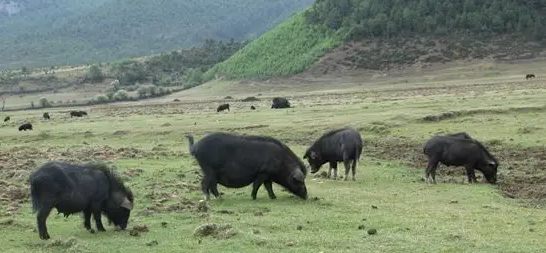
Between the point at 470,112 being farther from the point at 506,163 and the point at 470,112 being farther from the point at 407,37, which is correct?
the point at 407,37

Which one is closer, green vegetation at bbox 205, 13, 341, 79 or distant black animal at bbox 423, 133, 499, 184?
distant black animal at bbox 423, 133, 499, 184

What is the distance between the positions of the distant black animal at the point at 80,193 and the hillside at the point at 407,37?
93.2 meters

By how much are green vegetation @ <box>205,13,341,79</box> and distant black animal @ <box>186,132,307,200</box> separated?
93573 mm

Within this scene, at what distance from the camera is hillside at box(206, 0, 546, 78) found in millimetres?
109344

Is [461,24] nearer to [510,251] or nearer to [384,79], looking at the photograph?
[384,79]

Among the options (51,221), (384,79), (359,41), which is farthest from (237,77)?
(51,221)

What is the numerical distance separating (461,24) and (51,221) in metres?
105

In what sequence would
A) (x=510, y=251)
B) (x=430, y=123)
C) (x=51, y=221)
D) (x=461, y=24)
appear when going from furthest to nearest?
(x=461, y=24)
(x=430, y=123)
(x=51, y=221)
(x=510, y=251)

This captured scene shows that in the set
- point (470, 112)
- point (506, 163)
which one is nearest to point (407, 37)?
point (470, 112)

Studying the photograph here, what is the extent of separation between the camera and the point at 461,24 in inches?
4567

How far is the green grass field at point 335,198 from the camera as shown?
15.4m

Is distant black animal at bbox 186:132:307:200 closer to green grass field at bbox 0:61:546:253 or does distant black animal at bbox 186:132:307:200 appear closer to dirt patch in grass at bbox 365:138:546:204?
green grass field at bbox 0:61:546:253

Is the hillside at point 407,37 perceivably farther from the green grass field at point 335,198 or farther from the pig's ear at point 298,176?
the pig's ear at point 298,176

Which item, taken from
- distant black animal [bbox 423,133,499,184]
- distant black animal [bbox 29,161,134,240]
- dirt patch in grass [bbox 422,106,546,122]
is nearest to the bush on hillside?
dirt patch in grass [bbox 422,106,546,122]
